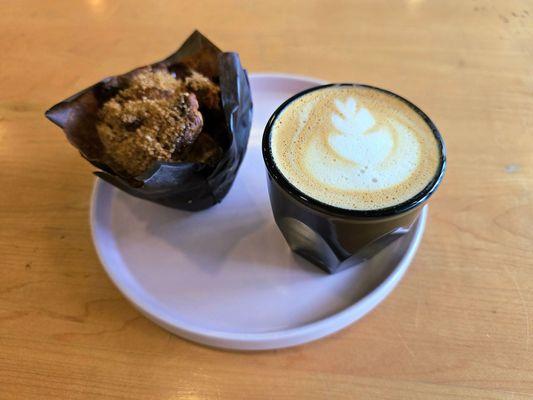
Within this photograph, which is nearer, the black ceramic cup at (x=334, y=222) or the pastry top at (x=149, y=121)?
the black ceramic cup at (x=334, y=222)

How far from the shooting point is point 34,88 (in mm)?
897

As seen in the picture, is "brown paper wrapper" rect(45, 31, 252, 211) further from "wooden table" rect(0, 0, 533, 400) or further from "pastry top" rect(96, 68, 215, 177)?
"wooden table" rect(0, 0, 533, 400)

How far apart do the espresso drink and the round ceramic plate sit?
0.43ft

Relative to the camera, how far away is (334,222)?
49 centimetres

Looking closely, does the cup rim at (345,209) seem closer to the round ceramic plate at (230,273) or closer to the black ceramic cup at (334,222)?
the black ceramic cup at (334,222)

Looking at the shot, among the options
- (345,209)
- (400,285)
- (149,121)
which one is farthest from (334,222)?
(149,121)

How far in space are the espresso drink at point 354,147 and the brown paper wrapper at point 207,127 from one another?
7 centimetres

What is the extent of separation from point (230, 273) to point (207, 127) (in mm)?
221

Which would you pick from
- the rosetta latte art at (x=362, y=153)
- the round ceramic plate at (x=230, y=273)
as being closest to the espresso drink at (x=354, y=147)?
the rosetta latte art at (x=362, y=153)

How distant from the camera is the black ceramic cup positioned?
0.48 m

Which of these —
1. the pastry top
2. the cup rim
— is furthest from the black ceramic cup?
the pastry top

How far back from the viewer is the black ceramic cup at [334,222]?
48cm

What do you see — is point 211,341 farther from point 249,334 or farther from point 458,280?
point 458,280

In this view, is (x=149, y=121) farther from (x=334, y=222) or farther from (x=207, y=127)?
(x=334, y=222)
